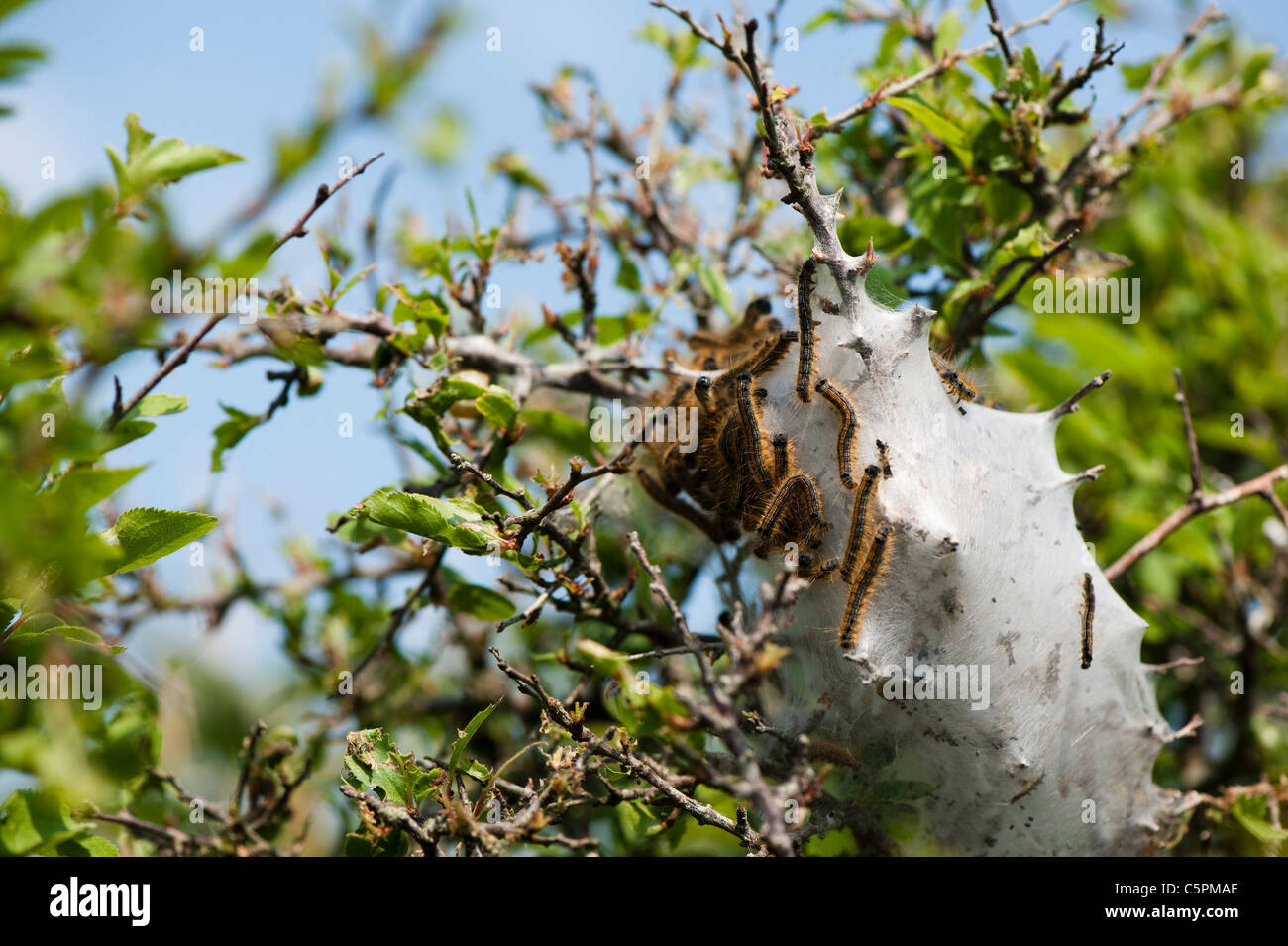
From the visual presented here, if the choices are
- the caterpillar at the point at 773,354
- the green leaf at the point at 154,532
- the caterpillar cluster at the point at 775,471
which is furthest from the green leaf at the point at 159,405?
the caterpillar at the point at 773,354

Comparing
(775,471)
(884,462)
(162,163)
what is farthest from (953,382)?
(162,163)

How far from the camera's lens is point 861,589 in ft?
8.79

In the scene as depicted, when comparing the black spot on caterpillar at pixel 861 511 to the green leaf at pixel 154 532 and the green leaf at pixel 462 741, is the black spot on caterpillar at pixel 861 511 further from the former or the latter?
the green leaf at pixel 154 532

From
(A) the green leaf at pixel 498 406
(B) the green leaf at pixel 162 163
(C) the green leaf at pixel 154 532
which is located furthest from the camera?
(A) the green leaf at pixel 498 406

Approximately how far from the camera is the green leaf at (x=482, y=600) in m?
3.29

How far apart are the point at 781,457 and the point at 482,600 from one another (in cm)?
119

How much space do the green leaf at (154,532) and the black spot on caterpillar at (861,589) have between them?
1706 millimetres

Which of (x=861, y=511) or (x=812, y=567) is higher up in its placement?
(x=861, y=511)

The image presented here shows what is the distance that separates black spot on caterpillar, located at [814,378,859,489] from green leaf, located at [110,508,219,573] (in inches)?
67.8

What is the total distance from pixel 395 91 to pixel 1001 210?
10.1 feet

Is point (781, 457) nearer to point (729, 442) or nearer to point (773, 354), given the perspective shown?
point (729, 442)

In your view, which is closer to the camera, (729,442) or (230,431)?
(729,442)
